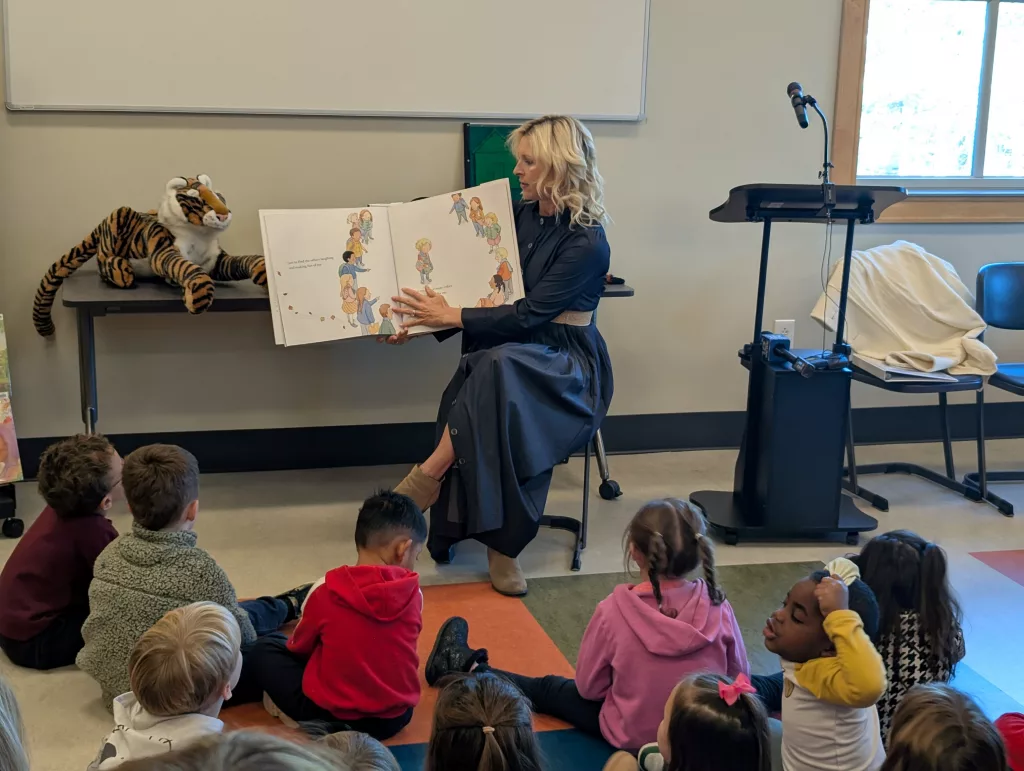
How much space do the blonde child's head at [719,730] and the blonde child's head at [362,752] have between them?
0.40 m

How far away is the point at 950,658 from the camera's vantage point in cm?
195

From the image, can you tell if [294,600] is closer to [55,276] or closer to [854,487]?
[55,276]

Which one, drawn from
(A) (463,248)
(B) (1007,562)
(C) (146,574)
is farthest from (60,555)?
(B) (1007,562)

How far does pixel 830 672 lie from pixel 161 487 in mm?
1395

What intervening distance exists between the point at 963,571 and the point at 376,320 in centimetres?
199

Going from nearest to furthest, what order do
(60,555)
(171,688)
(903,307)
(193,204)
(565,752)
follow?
(171,688), (565,752), (60,555), (193,204), (903,307)

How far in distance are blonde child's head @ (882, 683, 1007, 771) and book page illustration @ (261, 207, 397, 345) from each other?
217 cm

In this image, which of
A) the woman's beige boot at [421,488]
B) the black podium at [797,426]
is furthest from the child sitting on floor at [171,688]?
the black podium at [797,426]

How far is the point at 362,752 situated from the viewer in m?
1.34

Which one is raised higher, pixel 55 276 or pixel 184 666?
pixel 55 276

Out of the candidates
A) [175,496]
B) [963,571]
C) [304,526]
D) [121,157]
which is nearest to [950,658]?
[963,571]

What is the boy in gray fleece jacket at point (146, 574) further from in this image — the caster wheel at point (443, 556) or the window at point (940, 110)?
the window at point (940, 110)

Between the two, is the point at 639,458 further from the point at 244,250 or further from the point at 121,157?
the point at 121,157

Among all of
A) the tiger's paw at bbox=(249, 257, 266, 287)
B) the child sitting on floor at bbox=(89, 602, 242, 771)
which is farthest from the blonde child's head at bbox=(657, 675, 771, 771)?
the tiger's paw at bbox=(249, 257, 266, 287)
